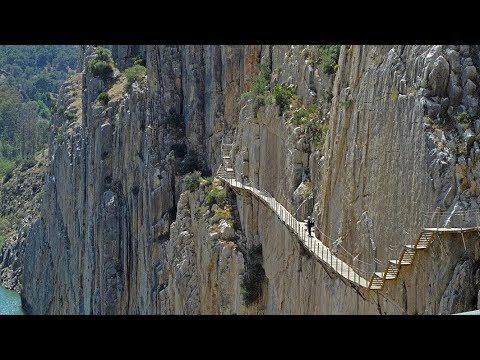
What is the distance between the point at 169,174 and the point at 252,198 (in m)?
15.8

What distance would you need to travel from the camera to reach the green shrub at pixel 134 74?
5566cm

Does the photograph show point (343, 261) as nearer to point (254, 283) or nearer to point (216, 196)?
point (254, 283)

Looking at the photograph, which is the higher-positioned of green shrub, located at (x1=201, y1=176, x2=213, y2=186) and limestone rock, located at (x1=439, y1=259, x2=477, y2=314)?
green shrub, located at (x1=201, y1=176, x2=213, y2=186)

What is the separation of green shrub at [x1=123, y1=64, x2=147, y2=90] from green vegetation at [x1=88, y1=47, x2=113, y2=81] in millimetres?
4248

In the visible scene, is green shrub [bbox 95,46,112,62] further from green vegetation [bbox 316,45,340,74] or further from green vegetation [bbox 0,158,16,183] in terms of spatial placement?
green vegetation [bbox 0,158,16,183]

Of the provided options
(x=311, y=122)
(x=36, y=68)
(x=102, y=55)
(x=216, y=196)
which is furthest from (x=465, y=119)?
(x=36, y=68)

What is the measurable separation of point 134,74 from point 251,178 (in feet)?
71.7

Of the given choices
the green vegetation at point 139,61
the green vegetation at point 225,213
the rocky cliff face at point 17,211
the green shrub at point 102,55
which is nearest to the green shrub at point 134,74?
the green vegetation at point 139,61

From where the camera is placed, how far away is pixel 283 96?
31.4 m

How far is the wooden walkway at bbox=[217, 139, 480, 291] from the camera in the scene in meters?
17.4

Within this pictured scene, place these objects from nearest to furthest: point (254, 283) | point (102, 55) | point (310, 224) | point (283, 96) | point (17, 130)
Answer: point (310, 224), point (283, 96), point (254, 283), point (102, 55), point (17, 130)

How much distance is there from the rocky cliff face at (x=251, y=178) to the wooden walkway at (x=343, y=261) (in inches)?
10.9

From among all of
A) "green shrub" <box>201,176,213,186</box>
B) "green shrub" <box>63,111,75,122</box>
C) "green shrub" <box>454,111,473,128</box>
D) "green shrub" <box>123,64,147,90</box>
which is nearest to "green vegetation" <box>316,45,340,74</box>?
"green shrub" <box>454,111,473,128</box>

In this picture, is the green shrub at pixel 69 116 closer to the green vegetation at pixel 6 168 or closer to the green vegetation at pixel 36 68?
the green vegetation at pixel 6 168
